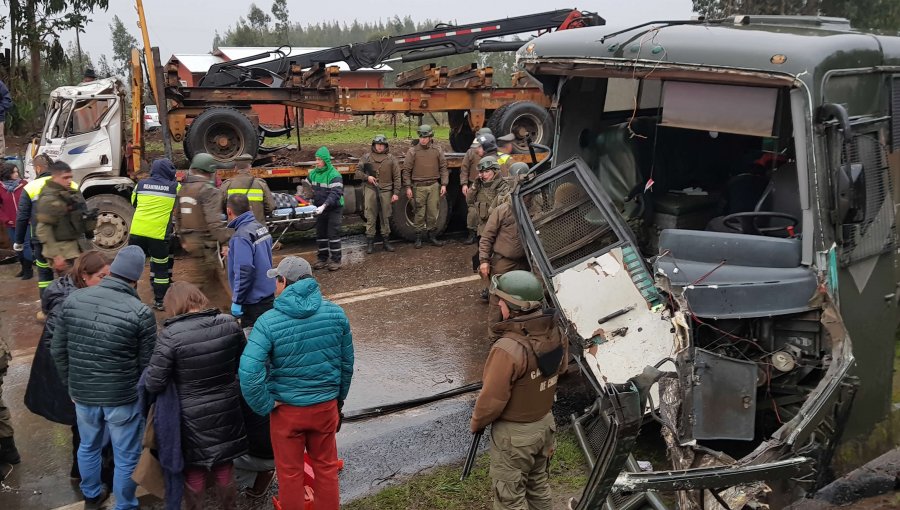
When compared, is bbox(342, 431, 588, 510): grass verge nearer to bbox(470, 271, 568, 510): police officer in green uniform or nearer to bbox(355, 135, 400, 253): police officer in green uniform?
bbox(470, 271, 568, 510): police officer in green uniform

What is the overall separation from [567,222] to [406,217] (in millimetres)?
5854

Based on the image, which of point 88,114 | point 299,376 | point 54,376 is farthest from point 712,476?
point 88,114

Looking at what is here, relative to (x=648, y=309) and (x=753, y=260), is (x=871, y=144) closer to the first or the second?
(x=753, y=260)

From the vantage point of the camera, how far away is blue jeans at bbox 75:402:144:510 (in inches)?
176

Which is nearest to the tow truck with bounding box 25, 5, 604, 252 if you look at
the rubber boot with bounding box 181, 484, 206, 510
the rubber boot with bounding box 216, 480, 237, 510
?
the rubber boot with bounding box 216, 480, 237, 510

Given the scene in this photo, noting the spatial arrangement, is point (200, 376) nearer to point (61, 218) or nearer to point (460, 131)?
point (61, 218)

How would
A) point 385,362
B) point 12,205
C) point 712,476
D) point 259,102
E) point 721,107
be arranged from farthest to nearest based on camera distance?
point 259,102 → point 12,205 → point 385,362 → point 721,107 → point 712,476

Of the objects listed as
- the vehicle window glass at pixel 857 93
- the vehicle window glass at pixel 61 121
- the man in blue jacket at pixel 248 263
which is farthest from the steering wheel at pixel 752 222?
the vehicle window glass at pixel 61 121

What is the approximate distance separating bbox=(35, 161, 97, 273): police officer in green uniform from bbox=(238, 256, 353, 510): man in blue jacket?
12.8ft

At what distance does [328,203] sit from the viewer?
32.7ft

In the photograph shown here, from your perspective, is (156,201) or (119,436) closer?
(119,436)

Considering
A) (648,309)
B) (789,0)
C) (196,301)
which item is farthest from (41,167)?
(789,0)

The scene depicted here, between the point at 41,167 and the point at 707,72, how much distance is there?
8.05 meters

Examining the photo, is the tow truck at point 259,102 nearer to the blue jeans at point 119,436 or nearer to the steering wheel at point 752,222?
the steering wheel at point 752,222
